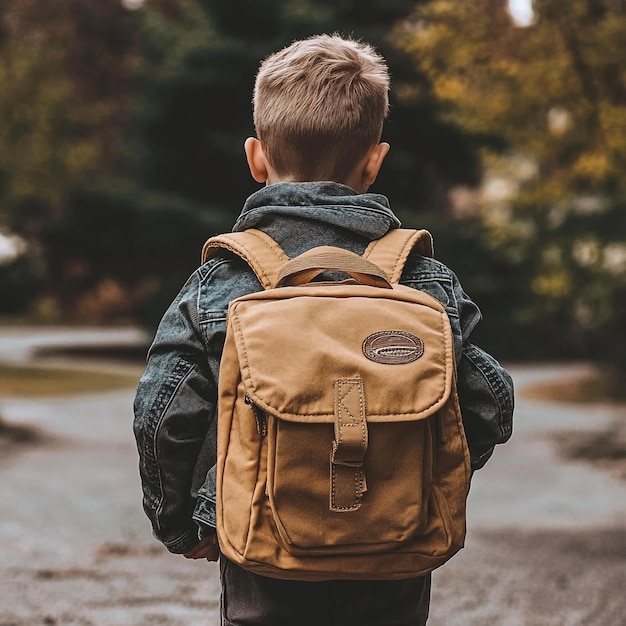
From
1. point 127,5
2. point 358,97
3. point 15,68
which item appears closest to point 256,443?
point 358,97

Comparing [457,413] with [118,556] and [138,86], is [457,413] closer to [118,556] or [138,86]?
[118,556]

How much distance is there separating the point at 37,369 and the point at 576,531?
10.7 m

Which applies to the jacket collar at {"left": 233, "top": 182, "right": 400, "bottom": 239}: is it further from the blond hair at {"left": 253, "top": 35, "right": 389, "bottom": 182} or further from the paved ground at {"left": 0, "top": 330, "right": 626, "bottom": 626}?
the paved ground at {"left": 0, "top": 330, "right": 626, "bottom": 626}

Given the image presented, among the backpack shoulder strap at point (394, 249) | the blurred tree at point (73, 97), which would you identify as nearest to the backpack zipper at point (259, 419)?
the backpack shoulder strap at point (394, 249)

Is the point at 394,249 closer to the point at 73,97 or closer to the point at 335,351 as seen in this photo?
the point at 335,351

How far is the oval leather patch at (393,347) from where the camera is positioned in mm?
1821

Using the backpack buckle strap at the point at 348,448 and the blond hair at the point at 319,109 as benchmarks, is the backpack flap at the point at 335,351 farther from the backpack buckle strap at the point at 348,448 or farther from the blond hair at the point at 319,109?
the blond hair at the point at 319,109

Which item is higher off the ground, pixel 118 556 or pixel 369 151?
pixel 369 151

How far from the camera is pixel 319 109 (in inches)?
80.2

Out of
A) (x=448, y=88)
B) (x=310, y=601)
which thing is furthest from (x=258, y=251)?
(x=448, y=88)

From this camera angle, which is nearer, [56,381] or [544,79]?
[544,79]

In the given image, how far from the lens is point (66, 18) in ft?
86.2

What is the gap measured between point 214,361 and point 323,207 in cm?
37

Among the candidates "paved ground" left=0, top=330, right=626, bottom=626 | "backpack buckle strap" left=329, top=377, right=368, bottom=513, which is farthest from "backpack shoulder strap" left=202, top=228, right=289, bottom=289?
"paved ground" left=0, top=330, right=626, bottom=626
